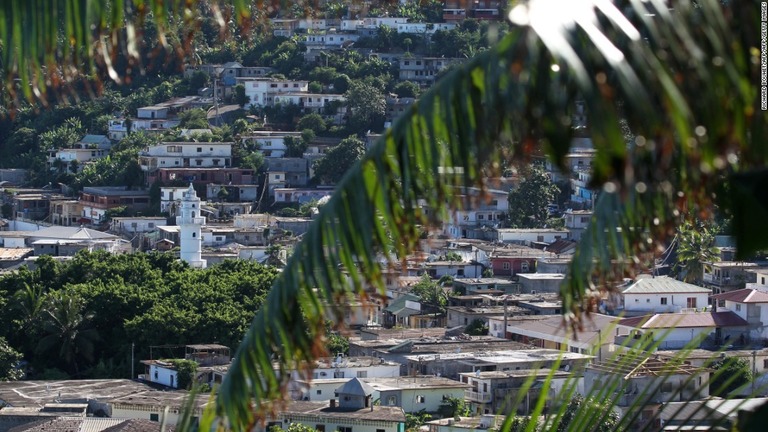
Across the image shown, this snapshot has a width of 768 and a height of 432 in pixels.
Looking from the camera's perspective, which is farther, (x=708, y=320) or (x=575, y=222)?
(x=575, y=222)

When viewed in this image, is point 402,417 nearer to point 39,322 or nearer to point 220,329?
point 220,329

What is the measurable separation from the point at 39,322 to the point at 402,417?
9.59 metres

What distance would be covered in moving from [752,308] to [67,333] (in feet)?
38.8

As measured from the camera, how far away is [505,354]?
2358cm

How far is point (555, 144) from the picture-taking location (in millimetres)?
2039

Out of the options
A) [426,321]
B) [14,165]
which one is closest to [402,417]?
[426,321]

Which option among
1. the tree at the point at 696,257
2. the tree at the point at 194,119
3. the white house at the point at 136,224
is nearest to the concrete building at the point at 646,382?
the tree at the point at 696,257

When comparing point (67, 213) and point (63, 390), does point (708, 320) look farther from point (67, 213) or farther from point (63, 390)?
point (67, 213)

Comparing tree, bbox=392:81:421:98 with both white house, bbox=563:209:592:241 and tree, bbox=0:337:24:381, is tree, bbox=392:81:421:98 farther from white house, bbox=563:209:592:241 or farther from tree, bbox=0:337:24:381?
tree, bbox=0:337:24:381

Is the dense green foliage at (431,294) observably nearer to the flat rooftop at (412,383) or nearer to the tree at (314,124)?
the flat rooftop at (412,383)

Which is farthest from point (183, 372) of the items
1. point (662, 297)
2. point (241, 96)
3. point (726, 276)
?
point (241, 96)

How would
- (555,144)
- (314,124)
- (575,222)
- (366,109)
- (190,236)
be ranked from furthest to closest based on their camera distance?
(314,124)
(366,109)
(575,222)
(190,236)
(555,144)

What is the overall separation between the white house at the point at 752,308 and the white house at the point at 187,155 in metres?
19.2

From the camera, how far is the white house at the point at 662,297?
28.8m
